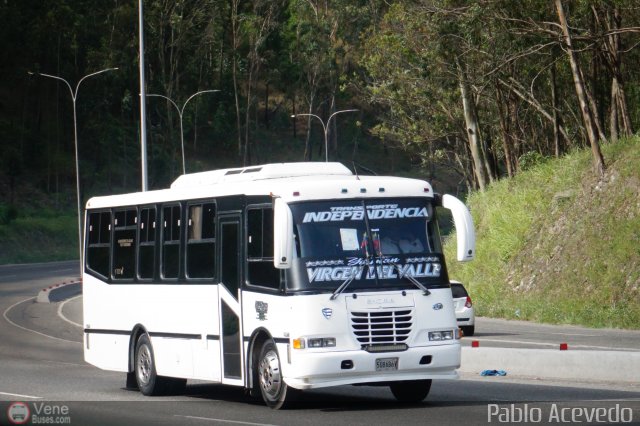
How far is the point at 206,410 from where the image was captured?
634 inches

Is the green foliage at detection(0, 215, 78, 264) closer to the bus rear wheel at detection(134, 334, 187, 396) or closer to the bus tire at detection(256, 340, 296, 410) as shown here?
the bus rear wheel at detection(134, 334, 187, 396)

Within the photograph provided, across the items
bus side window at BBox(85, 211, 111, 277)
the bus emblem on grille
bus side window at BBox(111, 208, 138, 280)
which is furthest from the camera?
bus side window at BBox(85, 211, 111, 277)

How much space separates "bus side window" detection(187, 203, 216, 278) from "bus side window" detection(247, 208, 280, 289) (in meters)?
1.11

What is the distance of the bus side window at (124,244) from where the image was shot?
65.4ft

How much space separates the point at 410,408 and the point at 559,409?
6.30 feet

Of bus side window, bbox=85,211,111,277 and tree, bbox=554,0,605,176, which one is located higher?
tree, bbox=554,0,605,176

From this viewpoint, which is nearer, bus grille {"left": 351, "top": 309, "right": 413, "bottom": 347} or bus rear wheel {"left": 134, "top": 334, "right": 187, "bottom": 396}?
bus grille {"left": 351, "top": 309, "right": 413, "bottom": 347}

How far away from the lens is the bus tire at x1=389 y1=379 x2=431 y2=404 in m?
16.2

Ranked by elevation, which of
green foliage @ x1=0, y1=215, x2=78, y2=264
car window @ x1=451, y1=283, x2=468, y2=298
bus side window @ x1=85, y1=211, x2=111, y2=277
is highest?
green foliage @ x1=0, y1=215, x2=78, y2=264

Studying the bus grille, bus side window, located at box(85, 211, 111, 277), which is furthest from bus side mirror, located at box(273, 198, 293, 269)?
bus side window, located at box(85, 211, 111, 277)

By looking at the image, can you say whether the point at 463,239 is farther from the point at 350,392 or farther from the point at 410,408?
the point at 350,392

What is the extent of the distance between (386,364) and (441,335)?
0.88m

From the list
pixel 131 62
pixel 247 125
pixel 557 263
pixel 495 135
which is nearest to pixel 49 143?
pixel 131 62

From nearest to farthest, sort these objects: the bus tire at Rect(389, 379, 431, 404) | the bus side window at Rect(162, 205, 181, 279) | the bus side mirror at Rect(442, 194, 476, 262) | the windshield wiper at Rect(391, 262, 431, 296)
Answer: the bus side mirror at Rect(442, 194, 476, 262) < the windshield wiper at Rect(391, 262, 431, 296) < the bus tire at Rect(389, 379, 431, 404) < the bus side window at Rect(162, 205, 181, 279)
